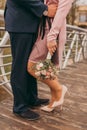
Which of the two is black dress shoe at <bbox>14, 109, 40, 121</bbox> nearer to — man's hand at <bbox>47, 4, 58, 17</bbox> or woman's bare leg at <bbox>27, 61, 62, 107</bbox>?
woman's bare leg at <bbox>27, 61, 62, 107</bbox>

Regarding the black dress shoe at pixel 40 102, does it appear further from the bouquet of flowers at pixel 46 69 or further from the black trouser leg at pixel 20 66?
the bouquet of flowers at pixel 46 69

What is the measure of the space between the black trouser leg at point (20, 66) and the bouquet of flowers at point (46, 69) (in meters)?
0.12

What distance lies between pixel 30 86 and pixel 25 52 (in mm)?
391

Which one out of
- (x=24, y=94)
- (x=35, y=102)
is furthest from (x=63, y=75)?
(x=24, y=94)

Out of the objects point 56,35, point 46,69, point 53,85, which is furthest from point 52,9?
point 53,85

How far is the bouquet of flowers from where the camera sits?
233 cm

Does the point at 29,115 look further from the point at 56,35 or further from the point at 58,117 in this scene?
the point at 56,35

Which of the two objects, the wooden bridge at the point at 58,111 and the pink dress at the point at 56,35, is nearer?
the pink dress at the point at 56,35

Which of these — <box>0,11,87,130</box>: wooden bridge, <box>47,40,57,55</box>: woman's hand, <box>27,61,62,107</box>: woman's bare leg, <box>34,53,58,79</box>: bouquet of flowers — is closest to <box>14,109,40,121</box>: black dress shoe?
<box>0,11,87,130</box>: wooden bridge

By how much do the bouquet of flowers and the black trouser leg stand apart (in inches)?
4.7

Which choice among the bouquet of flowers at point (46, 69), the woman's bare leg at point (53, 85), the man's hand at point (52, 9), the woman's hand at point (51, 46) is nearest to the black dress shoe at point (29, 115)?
the woman's bare leg at point (53, 85)

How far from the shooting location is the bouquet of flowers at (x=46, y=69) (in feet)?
7.65

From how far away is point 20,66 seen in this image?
2426 millimetres

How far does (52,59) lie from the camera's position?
8.25ft
